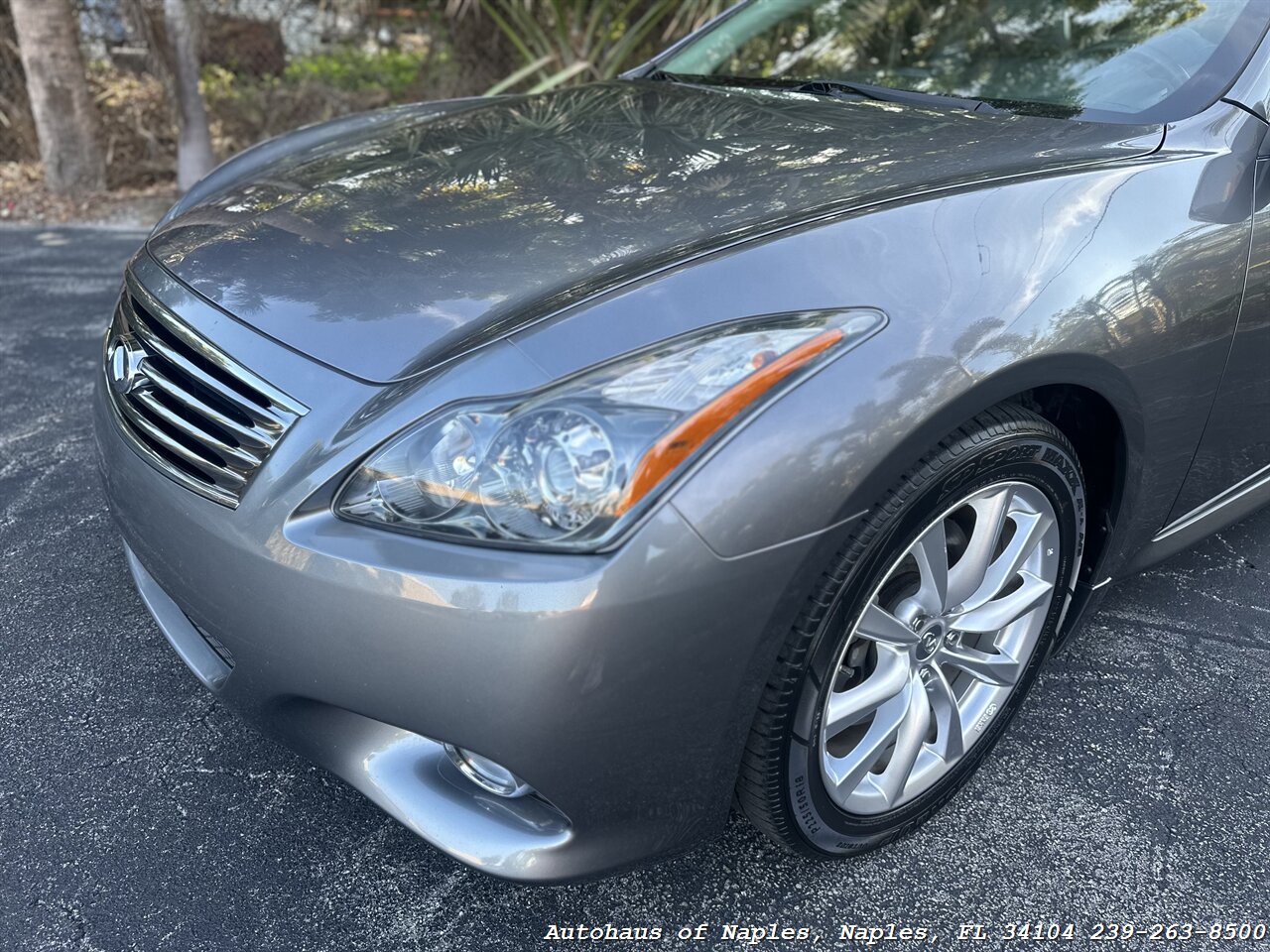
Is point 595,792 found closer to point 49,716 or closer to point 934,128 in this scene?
point 49,716

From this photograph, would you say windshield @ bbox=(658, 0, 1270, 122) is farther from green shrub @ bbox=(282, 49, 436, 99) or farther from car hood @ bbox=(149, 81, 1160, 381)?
green shrub @ bbox=(282, 49, 436, 99)

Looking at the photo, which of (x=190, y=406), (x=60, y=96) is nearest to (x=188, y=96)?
(x=60, y=96)

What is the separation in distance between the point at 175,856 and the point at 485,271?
1.11 m

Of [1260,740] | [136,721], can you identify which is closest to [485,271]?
[136,721]

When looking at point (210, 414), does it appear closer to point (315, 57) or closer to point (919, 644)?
point (919, 644)

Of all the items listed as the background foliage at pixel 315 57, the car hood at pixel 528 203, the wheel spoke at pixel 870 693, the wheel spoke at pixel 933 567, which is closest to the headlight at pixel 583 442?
the car hood at pixel 528 203

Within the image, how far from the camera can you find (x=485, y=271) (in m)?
1.58

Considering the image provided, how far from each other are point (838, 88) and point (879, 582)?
1482mm

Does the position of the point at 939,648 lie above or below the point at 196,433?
below

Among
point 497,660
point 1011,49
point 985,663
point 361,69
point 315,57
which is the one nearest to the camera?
point 497,660

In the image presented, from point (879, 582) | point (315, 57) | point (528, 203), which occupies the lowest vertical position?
point (879, 582)

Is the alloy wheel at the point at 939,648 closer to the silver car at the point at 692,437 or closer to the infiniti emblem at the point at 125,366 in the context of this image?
the silver car at the point at 692,437

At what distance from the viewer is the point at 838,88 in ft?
7.95

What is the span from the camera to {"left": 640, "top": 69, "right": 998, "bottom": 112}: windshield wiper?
7.30ft
